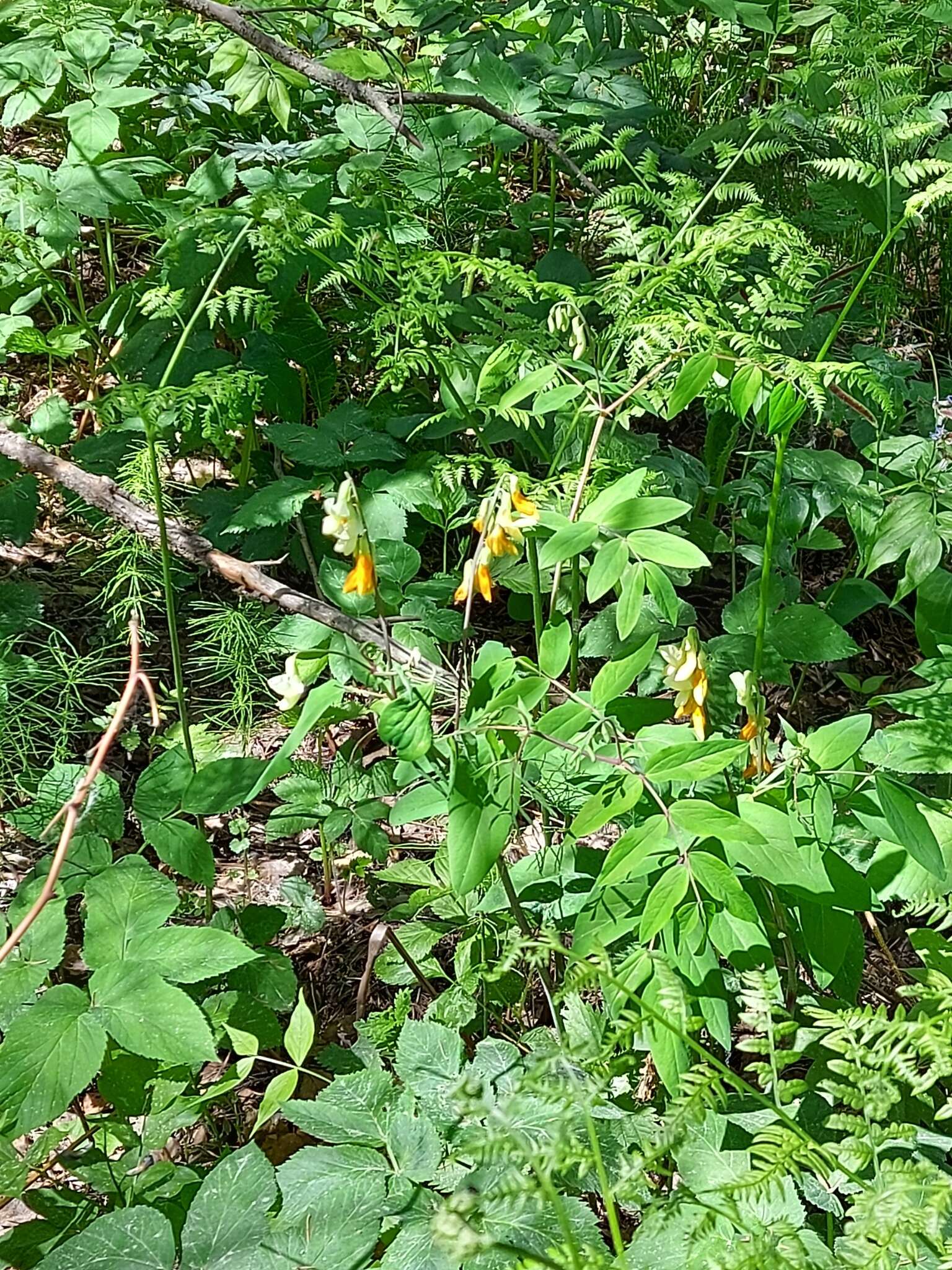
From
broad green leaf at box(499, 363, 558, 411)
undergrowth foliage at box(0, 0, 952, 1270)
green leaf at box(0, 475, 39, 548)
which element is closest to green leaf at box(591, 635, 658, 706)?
undergrowth foliage at box(0, 0, 952, 1270)

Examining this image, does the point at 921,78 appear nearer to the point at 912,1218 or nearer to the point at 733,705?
the point at 733,705

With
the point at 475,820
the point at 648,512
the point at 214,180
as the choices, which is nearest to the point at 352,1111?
the point at 475,820

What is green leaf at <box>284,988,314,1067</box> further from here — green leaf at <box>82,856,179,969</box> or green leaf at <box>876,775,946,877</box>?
green leaf at <box>876,775,946,877</box>

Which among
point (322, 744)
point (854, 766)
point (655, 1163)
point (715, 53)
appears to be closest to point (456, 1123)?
point (655, 1163)

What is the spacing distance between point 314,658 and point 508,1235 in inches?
29.8

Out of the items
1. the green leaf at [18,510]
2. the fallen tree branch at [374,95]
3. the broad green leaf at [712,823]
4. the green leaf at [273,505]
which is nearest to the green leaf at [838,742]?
the broad green leaf at [712,823]

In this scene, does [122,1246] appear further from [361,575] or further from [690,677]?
[690,677]

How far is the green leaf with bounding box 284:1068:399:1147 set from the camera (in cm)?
130

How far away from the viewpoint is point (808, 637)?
174 centimetres

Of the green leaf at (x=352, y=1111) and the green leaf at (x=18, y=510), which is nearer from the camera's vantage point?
the green leaf at (x=352, y=1111)

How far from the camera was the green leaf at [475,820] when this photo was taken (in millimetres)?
1284

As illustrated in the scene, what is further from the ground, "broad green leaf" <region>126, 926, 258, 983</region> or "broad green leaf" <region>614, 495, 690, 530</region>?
"broad green leaf" <region>614, 495, 690, 530</region>

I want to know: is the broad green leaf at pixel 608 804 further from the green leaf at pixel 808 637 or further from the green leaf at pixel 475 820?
the green leaf at pixel 808 637

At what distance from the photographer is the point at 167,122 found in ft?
9.65
